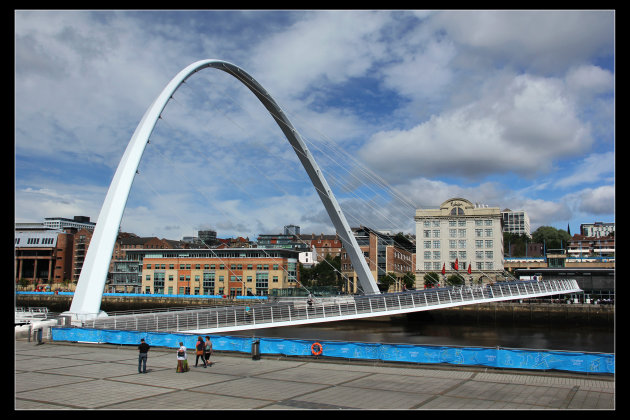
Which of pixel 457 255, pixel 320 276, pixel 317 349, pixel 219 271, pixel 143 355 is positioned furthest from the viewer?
pixel 320 276

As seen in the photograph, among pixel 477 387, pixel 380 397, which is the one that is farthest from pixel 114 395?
pixel 477 387

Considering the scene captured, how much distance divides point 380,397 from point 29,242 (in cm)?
11661

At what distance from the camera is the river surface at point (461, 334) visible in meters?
34.2

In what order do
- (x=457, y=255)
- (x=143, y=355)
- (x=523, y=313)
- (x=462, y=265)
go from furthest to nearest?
1. (x=457, y=255)
2. (x=462, y=265)
3. (x=523, y=313)
4. (x=143, y=355)

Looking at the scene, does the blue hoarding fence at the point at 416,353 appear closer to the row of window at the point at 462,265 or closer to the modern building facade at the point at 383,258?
the row of window at the point at 462,265

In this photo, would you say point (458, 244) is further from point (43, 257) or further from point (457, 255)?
point (43, 257)

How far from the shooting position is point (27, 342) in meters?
22.8

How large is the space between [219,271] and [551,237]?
11211cm

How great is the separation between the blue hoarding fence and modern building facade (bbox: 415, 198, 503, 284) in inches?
2255

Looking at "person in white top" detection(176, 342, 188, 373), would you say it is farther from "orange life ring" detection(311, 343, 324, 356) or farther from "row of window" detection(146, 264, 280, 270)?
"row of window" detection(146, 264, 280, 270)

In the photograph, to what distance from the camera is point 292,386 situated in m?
13.2

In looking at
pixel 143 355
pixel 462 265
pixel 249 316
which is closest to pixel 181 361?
pixel 143 355

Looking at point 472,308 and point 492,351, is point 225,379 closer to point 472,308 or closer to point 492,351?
point 492,351
